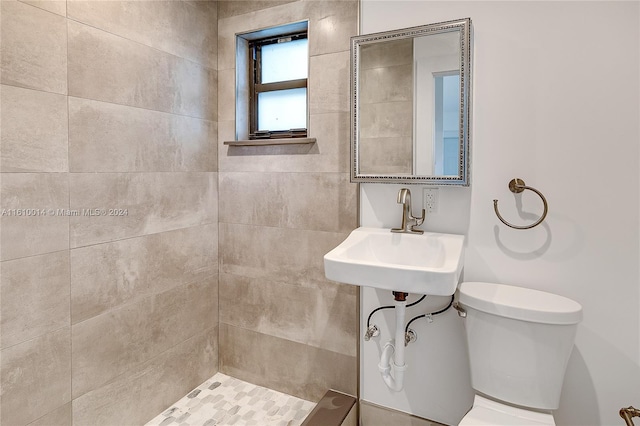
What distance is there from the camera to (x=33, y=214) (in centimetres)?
Answer: 141

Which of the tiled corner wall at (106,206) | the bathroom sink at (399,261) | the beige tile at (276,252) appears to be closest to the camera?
the bathroom sink at (399,261)

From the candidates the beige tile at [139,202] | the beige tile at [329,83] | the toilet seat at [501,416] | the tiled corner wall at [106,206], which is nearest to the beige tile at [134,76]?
the tiled corner wall at [106,206]

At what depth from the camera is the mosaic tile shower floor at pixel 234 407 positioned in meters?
1.91

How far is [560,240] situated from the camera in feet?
4.92

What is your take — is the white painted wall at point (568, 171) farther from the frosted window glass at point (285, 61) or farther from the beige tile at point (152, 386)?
the beige tile at point (152, 386)

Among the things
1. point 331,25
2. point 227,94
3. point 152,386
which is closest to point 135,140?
point 227,94

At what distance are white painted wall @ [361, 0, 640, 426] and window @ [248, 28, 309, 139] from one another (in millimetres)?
807

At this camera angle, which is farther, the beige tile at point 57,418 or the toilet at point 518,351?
the beige tile at point 57,418

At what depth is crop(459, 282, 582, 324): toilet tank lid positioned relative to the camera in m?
1.30

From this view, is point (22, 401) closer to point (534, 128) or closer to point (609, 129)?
point (534, 128)

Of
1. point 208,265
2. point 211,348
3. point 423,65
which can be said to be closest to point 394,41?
point 423,65

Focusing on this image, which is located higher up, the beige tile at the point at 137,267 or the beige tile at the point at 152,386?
the beige tile at the point at 137,267

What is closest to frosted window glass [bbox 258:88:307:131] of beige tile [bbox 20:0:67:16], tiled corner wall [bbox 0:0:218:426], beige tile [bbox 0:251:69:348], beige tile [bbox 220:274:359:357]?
tiled corner wall [bbox 0:0:218:426]

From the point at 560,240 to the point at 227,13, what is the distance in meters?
2.12
